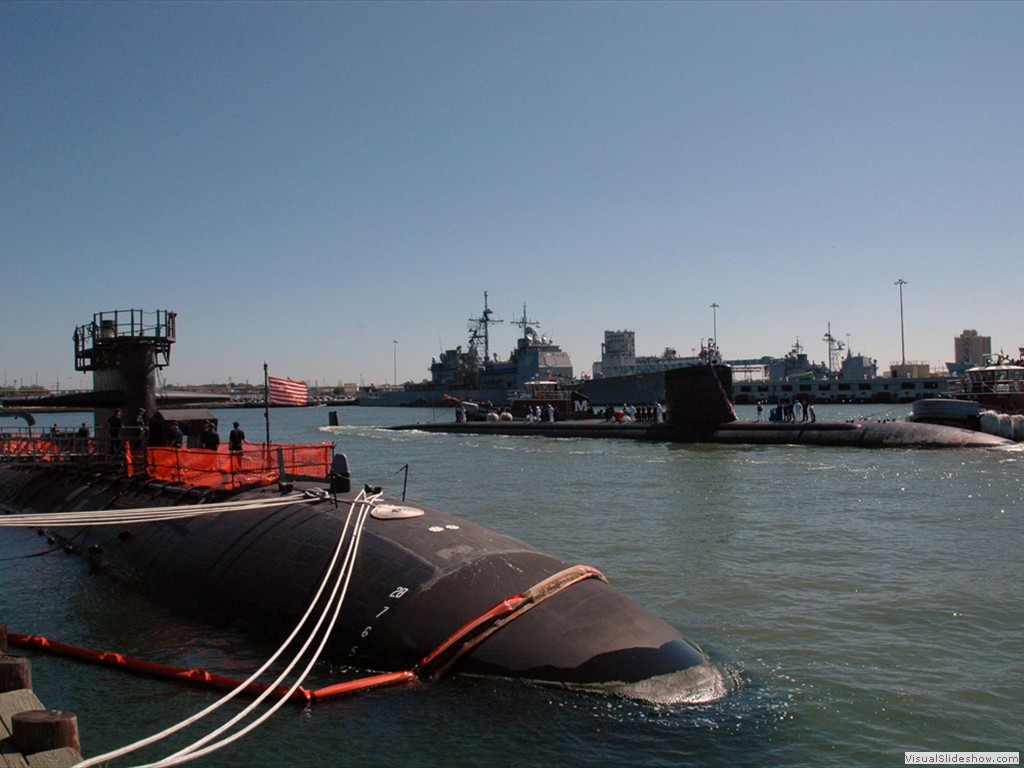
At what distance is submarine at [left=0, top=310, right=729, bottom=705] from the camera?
7992 mm

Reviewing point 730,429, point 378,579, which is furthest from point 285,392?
point 730,429

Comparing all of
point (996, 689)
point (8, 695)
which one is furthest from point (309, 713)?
point (996, 689)

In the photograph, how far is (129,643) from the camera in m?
10.3

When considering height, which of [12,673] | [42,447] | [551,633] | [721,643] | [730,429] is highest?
[42,447]

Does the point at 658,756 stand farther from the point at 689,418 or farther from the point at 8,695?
the point at 689,418

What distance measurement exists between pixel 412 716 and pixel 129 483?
10138mm

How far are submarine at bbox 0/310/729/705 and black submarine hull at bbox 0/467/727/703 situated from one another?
0.06 feet

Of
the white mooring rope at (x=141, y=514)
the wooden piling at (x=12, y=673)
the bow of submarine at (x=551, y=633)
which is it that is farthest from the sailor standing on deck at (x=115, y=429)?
the wooden piling at (x=12, y=673)

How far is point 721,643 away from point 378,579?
4.17 metres

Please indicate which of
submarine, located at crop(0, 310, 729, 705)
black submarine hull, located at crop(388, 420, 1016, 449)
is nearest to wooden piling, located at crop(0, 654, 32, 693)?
submarine, located at crop(0, 310, 729, 705)

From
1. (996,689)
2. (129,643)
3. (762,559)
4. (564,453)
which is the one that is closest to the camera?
(996,689)

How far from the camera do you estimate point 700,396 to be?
3797 cm

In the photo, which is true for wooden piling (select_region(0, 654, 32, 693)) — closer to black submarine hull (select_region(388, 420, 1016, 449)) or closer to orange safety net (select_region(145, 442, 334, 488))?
orange safety net (select_region(145, 442, 334, 488))

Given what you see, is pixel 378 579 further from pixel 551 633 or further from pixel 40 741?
pixel 40 741
